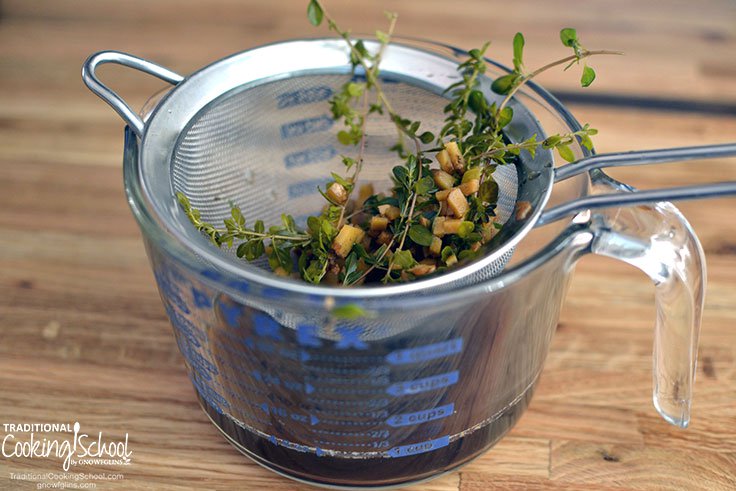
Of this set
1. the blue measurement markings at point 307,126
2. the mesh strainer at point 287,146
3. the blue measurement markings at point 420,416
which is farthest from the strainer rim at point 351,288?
the blue measurement markings at point 307,126

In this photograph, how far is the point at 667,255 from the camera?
69cm

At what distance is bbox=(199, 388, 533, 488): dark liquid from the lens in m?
0.74

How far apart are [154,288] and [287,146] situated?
Answer: 0.76ft

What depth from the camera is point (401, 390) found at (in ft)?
2.18

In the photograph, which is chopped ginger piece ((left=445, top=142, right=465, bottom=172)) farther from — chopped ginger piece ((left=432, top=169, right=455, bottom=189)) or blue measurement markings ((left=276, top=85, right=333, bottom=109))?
blue measurement markings ((left=276, top=85, right=333, bottom=109))

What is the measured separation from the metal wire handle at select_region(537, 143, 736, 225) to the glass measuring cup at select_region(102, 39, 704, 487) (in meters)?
0.02

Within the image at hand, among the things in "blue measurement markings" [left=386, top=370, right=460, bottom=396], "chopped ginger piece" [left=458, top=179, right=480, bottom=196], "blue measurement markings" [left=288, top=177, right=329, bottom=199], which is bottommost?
"blue measurement markings" [left=386, top=370, right=460, bottom=396]

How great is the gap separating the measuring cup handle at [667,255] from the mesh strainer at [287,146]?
4cm

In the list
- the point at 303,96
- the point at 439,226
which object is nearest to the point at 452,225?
the point at 439,226

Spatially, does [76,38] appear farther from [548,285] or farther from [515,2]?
[548,285]

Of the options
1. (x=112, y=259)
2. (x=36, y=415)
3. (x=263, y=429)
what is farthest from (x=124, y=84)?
(x=263, y=429)

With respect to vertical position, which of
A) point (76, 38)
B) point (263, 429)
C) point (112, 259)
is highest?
point (76, 38)

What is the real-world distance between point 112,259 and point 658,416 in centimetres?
65

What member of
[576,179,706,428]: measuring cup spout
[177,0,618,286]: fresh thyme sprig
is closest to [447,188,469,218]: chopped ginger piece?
[177,0,618,286]: fresh thyme sprig
